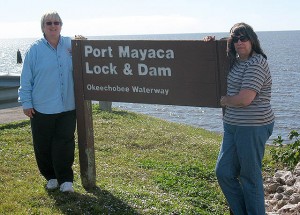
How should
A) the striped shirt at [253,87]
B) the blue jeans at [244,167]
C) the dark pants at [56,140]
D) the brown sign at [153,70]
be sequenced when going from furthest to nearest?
the dark pants at [56,140] → the brown sign at [153,70] → the blue jeans at [244,167] → the striped shirt at [253,87]

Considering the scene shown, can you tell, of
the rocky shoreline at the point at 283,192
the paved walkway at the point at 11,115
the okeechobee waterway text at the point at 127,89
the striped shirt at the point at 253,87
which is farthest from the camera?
the paved walkway at the point at 11,115

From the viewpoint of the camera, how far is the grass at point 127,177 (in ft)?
21.0

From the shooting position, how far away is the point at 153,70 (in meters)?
6.34

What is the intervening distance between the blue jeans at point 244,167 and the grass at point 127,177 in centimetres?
114

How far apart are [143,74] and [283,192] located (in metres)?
3.19

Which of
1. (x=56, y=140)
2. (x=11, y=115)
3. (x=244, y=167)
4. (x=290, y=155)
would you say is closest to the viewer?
(x=244, y=167)

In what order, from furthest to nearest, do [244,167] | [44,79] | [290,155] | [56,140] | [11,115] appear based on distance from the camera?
[11,115]
[290,155]
[56,140]
[44,79]
[244,167]

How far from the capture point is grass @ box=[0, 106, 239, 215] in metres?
6.41

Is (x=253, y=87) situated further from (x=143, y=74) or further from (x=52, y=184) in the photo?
(x=52, y=184)

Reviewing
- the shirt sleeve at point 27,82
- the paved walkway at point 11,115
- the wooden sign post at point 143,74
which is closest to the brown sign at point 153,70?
the wooden sign post at point 143,74

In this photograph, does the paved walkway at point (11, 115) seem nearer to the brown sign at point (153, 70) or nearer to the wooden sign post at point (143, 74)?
the wooden sign post at point (143, 74)

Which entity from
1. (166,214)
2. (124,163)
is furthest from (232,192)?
(124,163)

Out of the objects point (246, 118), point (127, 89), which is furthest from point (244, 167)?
point (127, 89)

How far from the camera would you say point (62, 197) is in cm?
659
